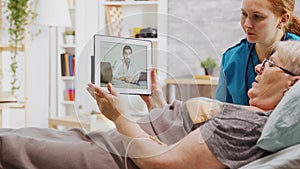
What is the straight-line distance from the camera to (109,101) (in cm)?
133

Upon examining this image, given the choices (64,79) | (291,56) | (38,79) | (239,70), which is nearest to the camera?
(291,56)

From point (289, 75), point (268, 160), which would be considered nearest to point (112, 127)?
point (268, 160)

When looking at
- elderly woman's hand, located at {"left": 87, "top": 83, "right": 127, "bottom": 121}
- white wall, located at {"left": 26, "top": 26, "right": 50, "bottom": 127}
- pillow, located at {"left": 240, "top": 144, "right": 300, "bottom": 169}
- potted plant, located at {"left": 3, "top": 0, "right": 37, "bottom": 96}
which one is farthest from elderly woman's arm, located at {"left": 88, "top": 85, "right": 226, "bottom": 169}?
white wall, located at {"left": 26, "top": 26, "right": 50, "bottom": 127}

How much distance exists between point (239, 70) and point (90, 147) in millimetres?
757

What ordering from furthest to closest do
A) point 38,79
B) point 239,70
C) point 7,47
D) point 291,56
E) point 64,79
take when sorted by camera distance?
point 64,79 → point 38,79 → point 7,47 → point 239,70 → point 291,56

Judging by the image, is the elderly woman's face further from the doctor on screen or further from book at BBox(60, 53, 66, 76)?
book at BBox(60, 53, 66, 76)

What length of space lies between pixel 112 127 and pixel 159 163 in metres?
0.17

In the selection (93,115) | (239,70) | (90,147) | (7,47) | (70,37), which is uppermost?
(70,37)

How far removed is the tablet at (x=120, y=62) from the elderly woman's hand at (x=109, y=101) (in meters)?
0.01

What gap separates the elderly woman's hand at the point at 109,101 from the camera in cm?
132

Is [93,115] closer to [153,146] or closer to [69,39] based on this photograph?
[153,146]

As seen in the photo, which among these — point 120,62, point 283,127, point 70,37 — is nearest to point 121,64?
point 120,62

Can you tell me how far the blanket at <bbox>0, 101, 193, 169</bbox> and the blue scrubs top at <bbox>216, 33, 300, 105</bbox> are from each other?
484mm

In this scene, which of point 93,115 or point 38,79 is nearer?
point 93,115
